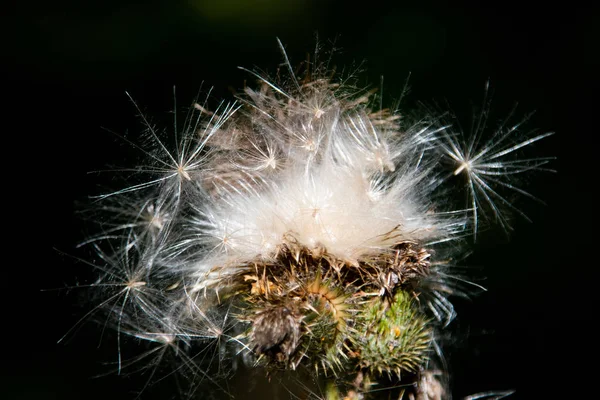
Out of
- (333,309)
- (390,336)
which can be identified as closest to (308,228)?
(333,309)

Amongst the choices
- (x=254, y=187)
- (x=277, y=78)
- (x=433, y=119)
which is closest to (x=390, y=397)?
(x=254, y=187)

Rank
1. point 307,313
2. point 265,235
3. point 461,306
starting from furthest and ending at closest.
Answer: point 461,306
point 265,235
point 307,313

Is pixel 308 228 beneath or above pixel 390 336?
above

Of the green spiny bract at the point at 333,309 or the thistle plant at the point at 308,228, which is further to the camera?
the thistle plant at the point at 308,228

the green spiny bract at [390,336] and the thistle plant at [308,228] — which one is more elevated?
the thistle plant at [308,228]

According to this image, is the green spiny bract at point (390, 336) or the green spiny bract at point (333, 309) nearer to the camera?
the green spiny bract at point (333, 309)

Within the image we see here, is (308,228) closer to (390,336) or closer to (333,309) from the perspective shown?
(333,309)

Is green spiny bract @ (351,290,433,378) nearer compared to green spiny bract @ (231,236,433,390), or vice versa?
green spiny bract @ (231,236,433,390)

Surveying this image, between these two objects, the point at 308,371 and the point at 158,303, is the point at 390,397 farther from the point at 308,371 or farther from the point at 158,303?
the point at 158,303
